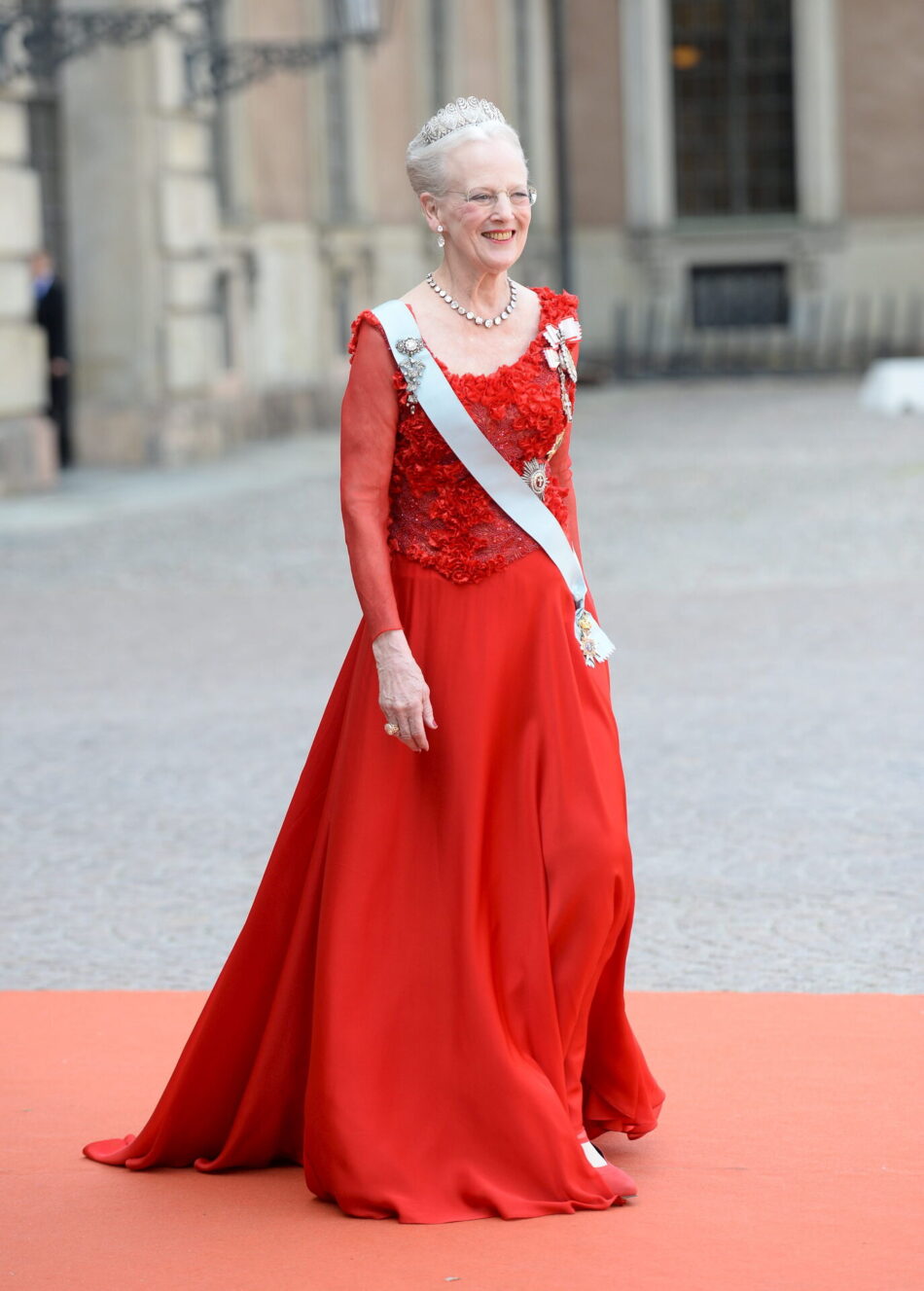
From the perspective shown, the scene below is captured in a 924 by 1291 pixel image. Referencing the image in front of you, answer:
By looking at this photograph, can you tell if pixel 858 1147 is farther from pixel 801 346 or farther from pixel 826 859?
pixel 801 346

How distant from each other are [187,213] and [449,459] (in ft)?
48.6

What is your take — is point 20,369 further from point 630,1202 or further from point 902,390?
point 630,1202

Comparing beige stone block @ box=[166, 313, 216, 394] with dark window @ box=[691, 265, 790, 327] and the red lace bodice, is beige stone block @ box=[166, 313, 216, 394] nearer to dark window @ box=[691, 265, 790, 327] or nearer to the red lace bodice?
dark window @ box=[691, 265, 790, 327]

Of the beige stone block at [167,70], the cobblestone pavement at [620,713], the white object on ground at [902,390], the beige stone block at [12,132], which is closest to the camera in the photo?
the cobblestone pavement at [620,713]

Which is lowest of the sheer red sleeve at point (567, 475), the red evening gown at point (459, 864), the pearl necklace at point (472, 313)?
the red evening gown at point (459, 864)

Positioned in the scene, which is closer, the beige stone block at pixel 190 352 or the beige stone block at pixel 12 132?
the beige stone block at pixel 12 132

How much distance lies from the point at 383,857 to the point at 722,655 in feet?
17.4

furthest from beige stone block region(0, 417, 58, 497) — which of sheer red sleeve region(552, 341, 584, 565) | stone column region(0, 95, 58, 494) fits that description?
sheer red sleeve region(552, 341, 584, 565)

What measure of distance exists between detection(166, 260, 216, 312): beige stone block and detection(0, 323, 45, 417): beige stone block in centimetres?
233

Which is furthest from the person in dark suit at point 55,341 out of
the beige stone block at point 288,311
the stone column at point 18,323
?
the beige stone block at point 288,311

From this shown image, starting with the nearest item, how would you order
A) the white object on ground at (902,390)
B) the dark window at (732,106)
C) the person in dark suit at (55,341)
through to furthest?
the person in dark suit at (55,341) < the white object on ground at (902,390) < the dark window at (732,106)

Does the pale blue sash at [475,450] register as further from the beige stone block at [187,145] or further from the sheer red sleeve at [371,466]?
the beige stone block at [187,145]

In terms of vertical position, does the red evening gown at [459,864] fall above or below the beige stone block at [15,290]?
below

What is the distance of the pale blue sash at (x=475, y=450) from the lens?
3.45 metres
